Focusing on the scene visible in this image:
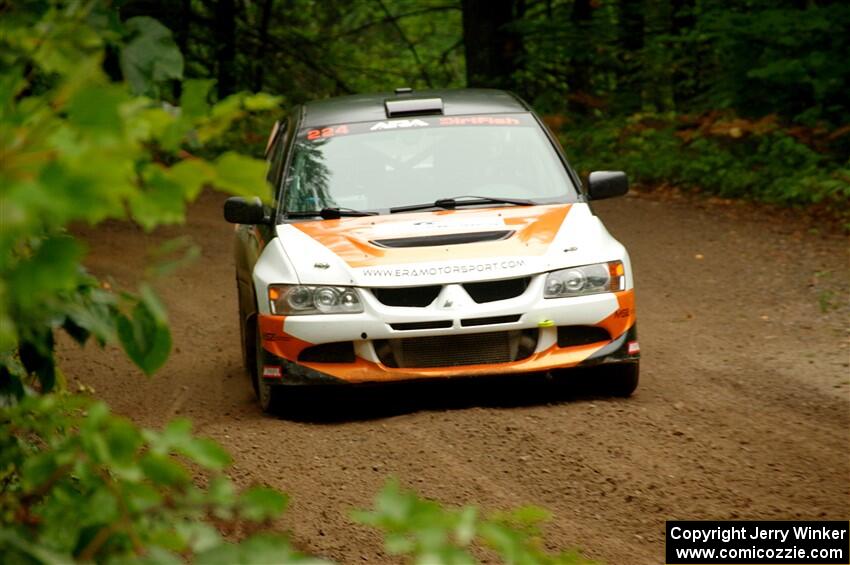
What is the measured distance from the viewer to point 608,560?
4945mm

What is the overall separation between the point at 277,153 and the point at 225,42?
54.8 ft

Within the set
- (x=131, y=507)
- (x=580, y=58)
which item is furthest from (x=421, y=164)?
(x=580, y=58)

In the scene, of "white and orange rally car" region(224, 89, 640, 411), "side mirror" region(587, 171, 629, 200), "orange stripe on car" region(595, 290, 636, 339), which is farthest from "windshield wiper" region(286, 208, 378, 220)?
"orange stripe on car" region(595, 290, 636, 339)

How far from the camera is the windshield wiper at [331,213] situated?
819 cm

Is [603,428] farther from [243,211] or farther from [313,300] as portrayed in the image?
[243,211]

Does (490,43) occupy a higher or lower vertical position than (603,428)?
lower

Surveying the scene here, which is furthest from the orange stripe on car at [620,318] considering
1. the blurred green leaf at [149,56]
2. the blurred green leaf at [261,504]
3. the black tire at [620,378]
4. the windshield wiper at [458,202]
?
the blurred green leaf at [261,504]

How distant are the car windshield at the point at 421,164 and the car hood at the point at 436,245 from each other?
313mm

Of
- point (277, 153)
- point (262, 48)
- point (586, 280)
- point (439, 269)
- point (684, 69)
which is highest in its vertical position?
point (277, 153)

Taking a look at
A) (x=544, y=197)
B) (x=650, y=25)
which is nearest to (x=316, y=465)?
(x=544, y=197)

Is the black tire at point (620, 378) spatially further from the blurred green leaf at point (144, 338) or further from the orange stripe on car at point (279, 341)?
the blurred green leaf at point (144, 338)

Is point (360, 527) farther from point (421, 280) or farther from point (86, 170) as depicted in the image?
point (86, 170)

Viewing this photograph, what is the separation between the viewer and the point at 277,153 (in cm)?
946

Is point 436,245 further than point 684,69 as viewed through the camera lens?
No
